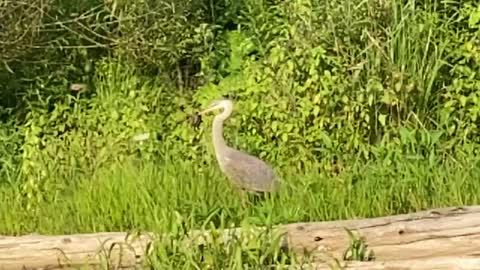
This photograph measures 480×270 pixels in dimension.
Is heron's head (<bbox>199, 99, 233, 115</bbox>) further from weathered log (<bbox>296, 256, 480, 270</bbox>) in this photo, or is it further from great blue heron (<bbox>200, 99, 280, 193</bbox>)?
weathered log (<bbox>296, 256, 480, 270</bbox>)

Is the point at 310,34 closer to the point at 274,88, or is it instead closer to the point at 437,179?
the point at 274,88

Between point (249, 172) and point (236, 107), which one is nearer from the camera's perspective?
point (249, 172)

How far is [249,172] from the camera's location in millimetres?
6773

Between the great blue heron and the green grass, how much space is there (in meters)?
0.08

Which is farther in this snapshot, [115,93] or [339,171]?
[115,93]

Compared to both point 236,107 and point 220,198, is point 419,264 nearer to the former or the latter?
point 220,198

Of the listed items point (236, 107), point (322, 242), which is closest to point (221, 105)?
point (236, 107)

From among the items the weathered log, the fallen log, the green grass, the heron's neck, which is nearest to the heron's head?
the heron's neck

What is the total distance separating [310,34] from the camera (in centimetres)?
783

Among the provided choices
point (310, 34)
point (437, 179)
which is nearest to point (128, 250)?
point (437, 179)

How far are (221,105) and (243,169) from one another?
78 centimetres

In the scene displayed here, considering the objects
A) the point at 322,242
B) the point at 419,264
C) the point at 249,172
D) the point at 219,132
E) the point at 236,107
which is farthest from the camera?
the point at 236,107

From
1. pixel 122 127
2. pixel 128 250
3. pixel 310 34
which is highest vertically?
pixel 310 34

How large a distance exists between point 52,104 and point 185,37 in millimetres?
1067
